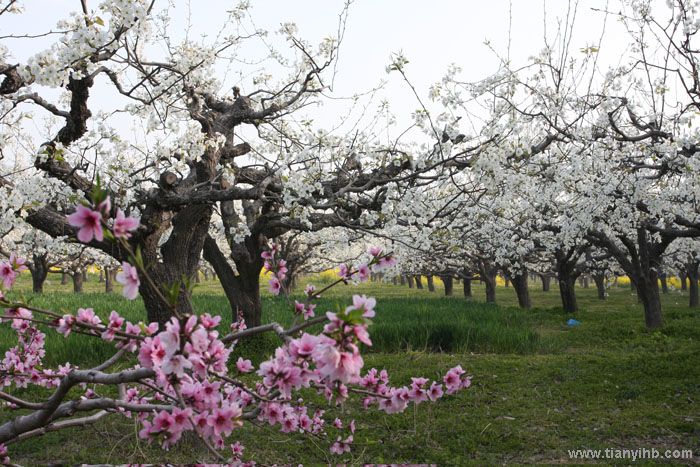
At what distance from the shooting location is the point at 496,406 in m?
6.67

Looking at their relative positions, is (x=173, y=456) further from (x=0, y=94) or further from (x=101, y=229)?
(x=101, y=229)

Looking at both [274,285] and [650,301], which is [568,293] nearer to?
[650,301]

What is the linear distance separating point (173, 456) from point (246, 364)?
315cm

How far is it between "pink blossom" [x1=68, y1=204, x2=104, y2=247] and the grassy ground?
4.43 feet

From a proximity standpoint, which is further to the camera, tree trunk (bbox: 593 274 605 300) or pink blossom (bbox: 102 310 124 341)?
tree trunk (bbox: 593 274 605 300)

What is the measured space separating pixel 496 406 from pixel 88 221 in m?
6.10

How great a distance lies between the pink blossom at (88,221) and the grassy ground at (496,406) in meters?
1.35

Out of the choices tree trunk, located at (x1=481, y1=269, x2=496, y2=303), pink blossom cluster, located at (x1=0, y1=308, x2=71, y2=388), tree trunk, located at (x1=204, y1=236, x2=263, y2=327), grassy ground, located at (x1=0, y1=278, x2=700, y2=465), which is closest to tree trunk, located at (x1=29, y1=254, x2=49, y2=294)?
grassy ground, located at (x1=0, y1=278, x2=700, y2=465)

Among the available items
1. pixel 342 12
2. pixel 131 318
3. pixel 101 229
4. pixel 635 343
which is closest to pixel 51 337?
pixel 131 318

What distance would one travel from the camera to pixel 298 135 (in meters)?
8.46

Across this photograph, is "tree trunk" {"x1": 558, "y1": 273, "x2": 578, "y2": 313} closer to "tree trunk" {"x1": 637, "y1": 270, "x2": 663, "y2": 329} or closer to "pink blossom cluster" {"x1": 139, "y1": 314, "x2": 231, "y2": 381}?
"tree trunk" {"x1": 637, "y1": 270, "x2": 663, "y2": 329}

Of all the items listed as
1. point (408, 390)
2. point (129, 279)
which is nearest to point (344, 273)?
point (408, 390)

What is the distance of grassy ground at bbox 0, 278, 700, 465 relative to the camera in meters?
5.25

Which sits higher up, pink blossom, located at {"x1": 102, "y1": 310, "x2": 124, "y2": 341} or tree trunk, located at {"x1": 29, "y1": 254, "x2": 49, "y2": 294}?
tree trunk, located at {"x1": 29, "y1": 254, "x2": 49, "y2": 294}
